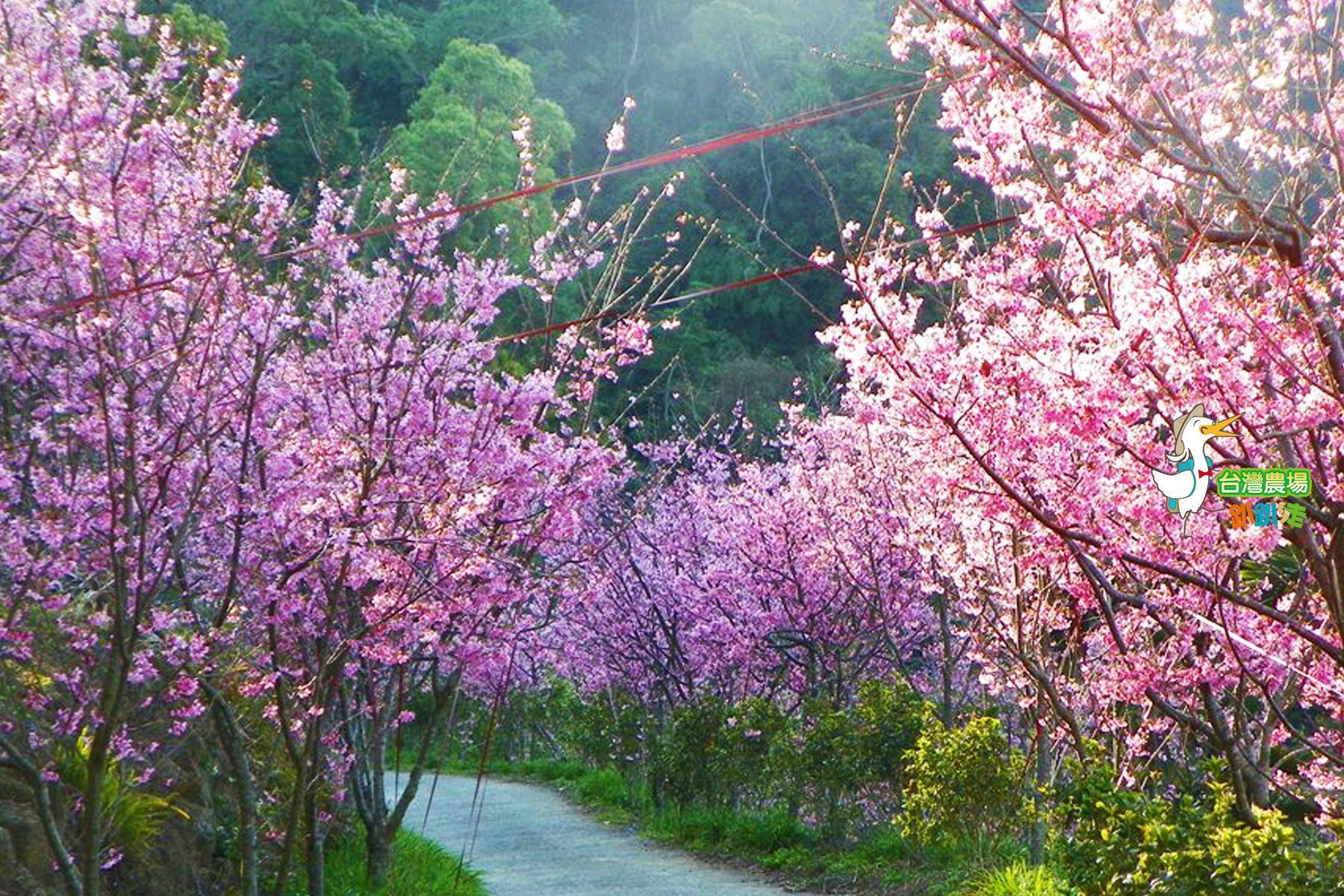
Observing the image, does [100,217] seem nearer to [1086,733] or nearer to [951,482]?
[951,482]

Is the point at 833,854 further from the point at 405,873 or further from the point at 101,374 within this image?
the point at 101,374

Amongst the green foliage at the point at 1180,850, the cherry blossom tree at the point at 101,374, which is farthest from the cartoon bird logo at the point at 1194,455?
the cherry blossom tree at the point at 101,374

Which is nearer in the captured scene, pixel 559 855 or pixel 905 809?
pixel 905 809

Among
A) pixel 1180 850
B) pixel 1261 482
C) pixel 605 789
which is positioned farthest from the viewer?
pixel 605 789

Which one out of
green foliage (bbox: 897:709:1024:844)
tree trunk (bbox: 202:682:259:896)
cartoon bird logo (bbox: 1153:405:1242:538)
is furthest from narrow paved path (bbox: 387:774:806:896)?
cartoon bird logo (bbox: 1153:405:1242:538)

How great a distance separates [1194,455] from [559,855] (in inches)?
383

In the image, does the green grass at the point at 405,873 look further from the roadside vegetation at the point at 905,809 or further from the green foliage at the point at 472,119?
the green foliage at the point at 472,119

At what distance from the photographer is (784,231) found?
33312 millimetres

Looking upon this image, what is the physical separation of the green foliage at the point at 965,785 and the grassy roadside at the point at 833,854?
0.22 m

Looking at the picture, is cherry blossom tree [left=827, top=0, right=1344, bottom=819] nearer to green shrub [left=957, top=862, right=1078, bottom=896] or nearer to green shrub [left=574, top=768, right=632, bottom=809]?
green shrub [left=957, top=862, right=1078, bottom=896]

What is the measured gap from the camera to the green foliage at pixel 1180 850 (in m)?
5.09

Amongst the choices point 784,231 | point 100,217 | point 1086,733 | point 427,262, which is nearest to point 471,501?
point 427,262

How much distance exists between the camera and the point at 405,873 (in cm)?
1030

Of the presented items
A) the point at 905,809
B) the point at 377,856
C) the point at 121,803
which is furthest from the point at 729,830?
the point at 121,803
